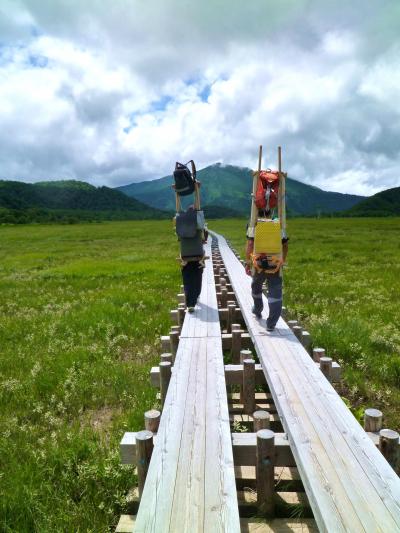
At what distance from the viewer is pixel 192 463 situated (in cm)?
317

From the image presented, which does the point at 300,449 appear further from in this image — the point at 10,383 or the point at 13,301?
the point at 13,301

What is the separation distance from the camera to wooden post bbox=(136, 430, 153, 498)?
10.9 feet

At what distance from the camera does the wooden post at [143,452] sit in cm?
333

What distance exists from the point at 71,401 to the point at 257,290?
3.76 metres

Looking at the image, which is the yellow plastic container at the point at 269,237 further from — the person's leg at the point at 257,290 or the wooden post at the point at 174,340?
the wooden post at the point at 174,340

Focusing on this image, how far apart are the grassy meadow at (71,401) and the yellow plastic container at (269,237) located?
294 cm

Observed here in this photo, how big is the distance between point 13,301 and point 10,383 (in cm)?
758

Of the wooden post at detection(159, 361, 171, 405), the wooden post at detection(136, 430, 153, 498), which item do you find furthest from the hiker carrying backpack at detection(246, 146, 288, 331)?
the wooden post at detection(136, 430, 153, 498)

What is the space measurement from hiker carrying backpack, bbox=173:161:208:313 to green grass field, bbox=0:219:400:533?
156cm

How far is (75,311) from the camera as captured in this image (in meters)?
10.9

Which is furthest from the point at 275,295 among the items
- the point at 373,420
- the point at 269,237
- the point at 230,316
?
the point at 373,420

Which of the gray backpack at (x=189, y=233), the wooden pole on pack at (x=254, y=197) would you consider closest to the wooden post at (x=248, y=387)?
the wooden pole on pack at (x=254, y=197)

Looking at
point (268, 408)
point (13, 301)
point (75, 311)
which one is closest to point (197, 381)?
point (268, 408)

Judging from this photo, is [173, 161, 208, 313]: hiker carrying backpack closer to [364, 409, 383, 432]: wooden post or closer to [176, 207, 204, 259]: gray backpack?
[176, 207, 204, 259]: gray backpack
